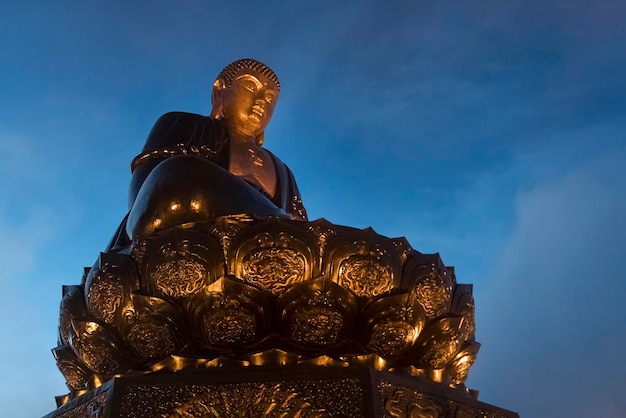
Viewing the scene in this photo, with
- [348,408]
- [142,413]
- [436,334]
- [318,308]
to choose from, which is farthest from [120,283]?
[436,334]

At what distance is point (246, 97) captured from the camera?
303 centimetres

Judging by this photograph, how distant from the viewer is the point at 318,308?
1.46 meters

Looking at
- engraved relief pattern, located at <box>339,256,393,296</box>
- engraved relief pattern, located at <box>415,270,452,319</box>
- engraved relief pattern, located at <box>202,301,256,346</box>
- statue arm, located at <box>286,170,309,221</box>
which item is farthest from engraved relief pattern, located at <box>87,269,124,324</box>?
statue arm, located at <box>286,170,309,221</box>

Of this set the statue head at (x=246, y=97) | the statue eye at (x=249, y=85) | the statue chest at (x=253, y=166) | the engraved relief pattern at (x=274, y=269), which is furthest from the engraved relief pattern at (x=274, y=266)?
the statue eye at (x=249, y=85)

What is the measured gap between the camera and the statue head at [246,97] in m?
3.00

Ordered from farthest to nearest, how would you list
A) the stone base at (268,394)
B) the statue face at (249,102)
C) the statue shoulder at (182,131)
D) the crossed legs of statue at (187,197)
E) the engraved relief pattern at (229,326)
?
the statue face at (249,102)
the statue shoulder at (182,131)
the crossed legs of statue at (187,197)
the engraved relief pattern at (229,326)
the stone base at (268,394)

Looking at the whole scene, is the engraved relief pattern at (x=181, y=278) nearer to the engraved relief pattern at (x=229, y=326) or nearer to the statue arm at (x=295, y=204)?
the engraved relief pattern at (x=229, y=326)

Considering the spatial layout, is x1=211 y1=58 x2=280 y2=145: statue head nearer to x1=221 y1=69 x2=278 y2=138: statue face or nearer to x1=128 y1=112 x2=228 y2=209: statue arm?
x1=221 y1=69 x2=278 y2=138: statue face

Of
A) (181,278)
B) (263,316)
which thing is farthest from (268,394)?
(181,278)

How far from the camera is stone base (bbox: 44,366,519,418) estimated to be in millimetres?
1328

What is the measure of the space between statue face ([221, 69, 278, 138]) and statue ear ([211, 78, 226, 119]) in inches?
1.1

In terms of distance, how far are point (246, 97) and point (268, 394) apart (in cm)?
194

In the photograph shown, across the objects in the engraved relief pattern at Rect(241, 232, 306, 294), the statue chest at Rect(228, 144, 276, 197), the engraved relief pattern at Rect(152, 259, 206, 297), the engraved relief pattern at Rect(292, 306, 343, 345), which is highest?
the statue chest at Rect(228, 144, 276, 197)

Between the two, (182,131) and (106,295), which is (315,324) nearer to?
(106,295)
